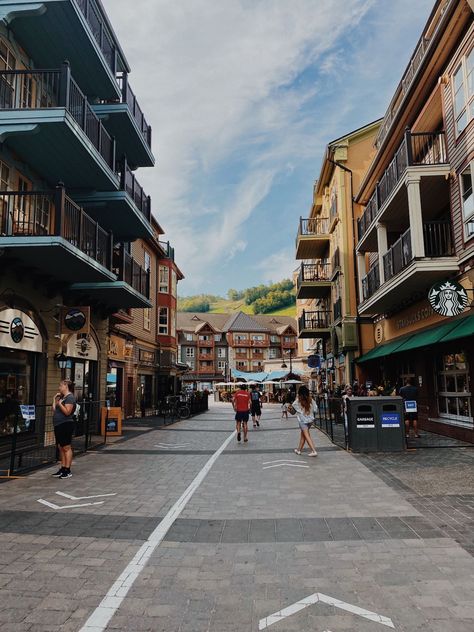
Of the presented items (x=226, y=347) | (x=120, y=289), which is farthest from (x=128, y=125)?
(x=226, y=347)

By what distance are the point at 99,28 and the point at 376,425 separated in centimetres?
1400

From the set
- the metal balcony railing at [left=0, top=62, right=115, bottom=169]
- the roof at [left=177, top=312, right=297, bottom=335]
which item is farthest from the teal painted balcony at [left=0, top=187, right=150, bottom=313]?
the roof at [left=177, top=312, right=297, bottom=335]

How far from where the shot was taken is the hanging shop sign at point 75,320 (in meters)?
13.9

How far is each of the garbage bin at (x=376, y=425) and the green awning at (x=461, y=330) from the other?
188 cm

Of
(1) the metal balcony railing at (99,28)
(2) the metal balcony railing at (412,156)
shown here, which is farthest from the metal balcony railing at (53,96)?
(2) the metal balcony railing at (412,156)

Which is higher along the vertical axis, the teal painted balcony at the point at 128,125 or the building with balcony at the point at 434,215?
the teal painted balcony at the point at 128,125

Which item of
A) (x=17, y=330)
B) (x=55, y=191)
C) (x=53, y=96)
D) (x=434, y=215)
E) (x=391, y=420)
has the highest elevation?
(x=53, y=96)

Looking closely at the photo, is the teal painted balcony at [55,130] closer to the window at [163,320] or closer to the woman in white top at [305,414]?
the woman in white top at [305,414]

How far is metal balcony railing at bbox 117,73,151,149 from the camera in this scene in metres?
16.4

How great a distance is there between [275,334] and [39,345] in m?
71.6

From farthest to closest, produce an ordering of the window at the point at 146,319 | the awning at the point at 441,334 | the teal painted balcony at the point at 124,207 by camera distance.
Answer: the window at the point at 146,319 → the teal painted balcony at the point at 124,207 → the awning at the point at 441,334

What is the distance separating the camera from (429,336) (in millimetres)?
13664

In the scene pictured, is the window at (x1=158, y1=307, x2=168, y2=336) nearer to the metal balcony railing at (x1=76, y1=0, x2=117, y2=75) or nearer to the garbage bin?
the metal balcony railing at (x1=76, y1=0, x2=117, y2=75)

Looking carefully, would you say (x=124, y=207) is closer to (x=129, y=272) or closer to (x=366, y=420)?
(x=129, y=272)
